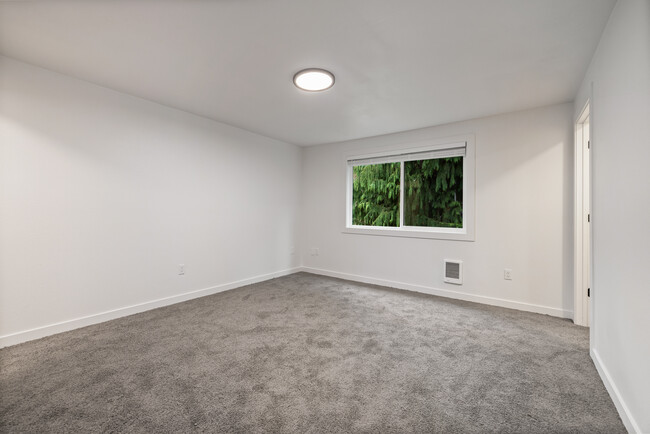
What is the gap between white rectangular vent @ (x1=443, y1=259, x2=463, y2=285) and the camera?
361cm

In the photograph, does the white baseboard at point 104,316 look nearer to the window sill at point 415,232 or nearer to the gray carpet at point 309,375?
the gray carpet at point 309,375

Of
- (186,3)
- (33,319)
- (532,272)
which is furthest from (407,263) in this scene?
(33,319)

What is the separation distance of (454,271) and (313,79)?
287 cm

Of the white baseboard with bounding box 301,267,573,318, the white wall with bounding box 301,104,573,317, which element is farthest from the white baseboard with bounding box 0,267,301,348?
the white wall with bounding box 301,104,573,317

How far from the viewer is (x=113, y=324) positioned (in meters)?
2.72

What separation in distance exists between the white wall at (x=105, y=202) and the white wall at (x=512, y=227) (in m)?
2.39

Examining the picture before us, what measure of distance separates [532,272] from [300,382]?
2872mm

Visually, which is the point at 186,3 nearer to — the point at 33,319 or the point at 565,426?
the point at 33,319

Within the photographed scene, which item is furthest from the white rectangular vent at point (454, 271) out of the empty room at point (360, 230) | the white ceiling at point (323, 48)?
the white ceiling at point (323, 48)

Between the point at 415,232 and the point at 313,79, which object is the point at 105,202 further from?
the point at 415,232

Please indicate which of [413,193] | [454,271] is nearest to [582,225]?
[454,271]

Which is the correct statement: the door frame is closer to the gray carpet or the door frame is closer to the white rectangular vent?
the gray carpet

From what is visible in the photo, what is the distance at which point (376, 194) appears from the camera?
15.1 ft

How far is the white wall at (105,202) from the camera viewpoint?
232 cm
